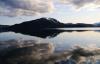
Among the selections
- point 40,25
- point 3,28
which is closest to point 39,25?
point 40,25

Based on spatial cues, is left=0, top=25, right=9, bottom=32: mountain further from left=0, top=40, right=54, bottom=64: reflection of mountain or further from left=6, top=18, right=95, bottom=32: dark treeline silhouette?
left=0, top=40, right=54, bottom=64: reflection of mountain

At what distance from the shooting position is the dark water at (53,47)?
3980mm

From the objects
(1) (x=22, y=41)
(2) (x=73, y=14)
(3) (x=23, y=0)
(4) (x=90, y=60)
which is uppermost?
(3) (x=23, y=0)

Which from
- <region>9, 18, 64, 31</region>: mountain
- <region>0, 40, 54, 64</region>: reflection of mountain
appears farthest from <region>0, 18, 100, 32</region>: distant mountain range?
<region>0, 40, 54, 64</region>: reflection of mountain

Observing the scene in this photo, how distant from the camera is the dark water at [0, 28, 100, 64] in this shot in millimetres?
3980

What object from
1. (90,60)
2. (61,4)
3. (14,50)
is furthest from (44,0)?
(90,60)

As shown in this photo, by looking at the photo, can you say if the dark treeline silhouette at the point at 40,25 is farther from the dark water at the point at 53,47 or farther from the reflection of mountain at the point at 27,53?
the reflection of mountain at the point at 27,53

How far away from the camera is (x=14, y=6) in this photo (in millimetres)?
4027

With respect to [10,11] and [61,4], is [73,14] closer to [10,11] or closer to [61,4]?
[61,4]

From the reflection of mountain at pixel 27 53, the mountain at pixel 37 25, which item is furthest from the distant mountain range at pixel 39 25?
the reflection of mountain at pixel 27 53

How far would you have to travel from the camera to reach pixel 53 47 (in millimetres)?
4004

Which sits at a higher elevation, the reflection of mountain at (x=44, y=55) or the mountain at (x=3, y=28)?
the mountain at (x=3, y=28)

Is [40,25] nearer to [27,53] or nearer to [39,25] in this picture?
[39,25]

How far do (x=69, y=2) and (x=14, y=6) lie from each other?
0.77 meters
